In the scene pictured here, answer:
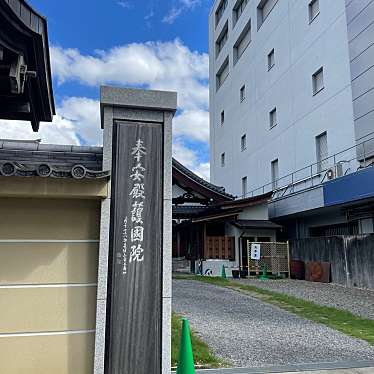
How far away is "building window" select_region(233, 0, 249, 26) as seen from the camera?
26945mm

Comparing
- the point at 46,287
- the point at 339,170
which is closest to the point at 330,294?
the point at 339,170

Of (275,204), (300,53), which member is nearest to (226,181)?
(275,204)

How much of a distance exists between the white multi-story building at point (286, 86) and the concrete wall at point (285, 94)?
1.8 inches

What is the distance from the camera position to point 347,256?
14672 mm

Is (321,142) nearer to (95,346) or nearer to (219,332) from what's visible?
(219,332)

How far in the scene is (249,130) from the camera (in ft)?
81.7

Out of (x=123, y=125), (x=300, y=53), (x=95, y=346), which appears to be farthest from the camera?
(x=300, y=53)

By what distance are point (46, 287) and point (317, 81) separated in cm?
1663

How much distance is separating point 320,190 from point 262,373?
1119 cm

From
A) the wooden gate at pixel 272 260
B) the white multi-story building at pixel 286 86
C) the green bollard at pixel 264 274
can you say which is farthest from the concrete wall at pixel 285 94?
the green bollard at pixel 264 274

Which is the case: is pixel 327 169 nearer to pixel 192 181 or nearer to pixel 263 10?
pixel 192 181

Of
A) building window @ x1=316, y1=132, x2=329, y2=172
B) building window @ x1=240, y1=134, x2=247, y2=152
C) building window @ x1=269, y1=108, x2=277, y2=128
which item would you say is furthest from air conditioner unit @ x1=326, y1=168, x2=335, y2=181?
building window @ x1=240, y1=134, x2=247, y2=152

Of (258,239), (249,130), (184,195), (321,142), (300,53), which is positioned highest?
(300,53)

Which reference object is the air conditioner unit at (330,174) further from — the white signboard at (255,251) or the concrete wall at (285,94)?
the white signboard at (255,251)
